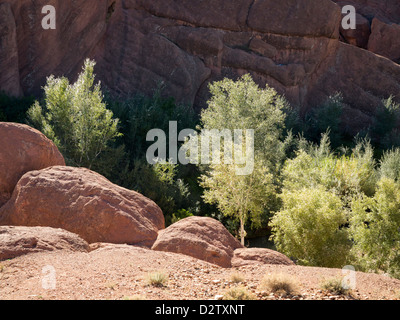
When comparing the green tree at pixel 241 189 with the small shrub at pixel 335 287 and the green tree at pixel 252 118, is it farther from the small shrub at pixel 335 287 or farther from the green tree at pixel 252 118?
the small shrub at pixel 335 287

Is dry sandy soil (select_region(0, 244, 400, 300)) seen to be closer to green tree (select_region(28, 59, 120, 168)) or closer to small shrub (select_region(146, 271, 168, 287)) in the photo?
small shrub (select_region(146, 271, 168, 287))

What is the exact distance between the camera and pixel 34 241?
11.1 meters

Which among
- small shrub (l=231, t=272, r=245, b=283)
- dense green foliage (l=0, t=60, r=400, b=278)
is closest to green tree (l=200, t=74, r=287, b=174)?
dense green foliage (l=0, t=60, r=400, b=278)

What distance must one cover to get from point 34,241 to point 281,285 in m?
6.00

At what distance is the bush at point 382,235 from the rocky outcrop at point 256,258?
507 cm

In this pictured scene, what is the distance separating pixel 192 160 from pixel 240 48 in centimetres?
1641

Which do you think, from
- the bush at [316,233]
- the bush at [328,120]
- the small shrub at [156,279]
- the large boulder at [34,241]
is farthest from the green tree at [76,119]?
the bush at [328,120]

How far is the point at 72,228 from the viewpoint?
13156 millimetres

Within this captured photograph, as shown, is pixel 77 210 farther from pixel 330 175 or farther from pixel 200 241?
pixel 330 175

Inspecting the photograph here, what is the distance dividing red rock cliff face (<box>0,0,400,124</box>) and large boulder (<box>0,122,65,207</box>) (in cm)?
1644

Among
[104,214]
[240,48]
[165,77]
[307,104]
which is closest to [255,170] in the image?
[104,214]

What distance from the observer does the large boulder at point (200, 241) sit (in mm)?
12203

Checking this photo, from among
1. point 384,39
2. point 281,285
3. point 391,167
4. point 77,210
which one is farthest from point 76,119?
point 384,39

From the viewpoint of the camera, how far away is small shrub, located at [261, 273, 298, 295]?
28.6 feet
